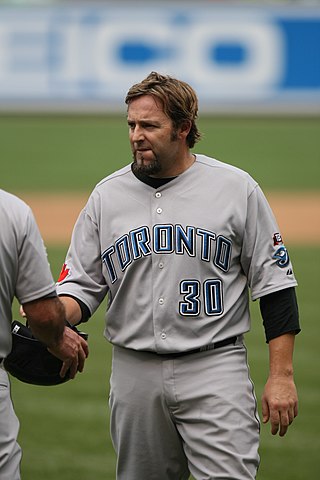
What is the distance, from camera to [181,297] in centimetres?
448

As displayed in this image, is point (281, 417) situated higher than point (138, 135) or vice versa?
point (138, 135)

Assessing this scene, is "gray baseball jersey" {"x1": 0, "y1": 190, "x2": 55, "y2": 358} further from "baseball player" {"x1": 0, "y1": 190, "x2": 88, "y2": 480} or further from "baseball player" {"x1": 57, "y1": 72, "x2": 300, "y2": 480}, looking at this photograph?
"baseball player" {"x1": 57, "y1": 72, "x2": 300, "y2": 480}

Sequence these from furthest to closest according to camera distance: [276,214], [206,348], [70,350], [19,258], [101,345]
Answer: [276,214] → [101,345] → [206,348] → [70,350] → [19,258]

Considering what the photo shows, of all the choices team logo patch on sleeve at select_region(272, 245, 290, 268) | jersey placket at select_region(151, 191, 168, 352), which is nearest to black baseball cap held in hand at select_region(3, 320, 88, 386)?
jersey placket at select_region(151, 191, 168, 352)

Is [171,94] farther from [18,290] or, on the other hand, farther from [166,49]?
[166,49]

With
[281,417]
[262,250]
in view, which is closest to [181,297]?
[262,250]

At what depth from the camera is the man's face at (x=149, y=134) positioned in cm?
451

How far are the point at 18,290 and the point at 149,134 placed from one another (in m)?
0.98

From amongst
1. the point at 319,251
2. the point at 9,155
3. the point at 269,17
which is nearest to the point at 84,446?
the point at 319,251

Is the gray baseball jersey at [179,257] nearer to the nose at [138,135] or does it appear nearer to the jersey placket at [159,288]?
the jersey placket at [159,288]

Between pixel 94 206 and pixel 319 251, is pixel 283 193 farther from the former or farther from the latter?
pixel 94 206

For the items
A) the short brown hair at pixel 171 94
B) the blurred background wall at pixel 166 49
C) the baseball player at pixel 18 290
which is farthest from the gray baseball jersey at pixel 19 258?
the blurred background wall at pixel 166 49

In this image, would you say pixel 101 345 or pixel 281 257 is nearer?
pixel 281 257

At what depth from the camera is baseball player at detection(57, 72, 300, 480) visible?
443 centimetres
